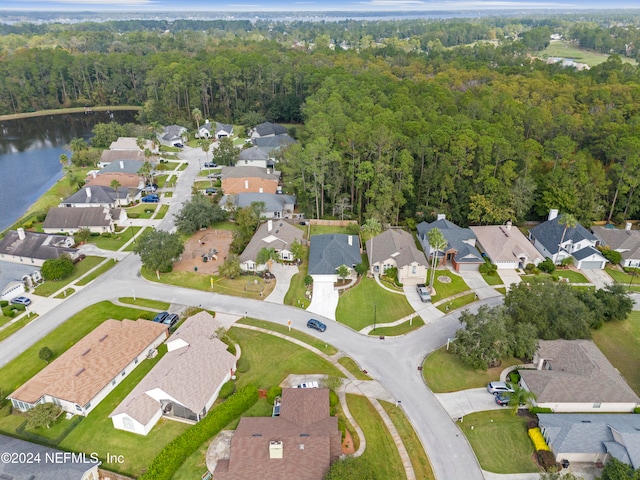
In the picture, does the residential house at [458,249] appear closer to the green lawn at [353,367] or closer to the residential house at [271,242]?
the residential house at [271,242]

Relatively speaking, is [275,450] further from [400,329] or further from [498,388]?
[400,329]

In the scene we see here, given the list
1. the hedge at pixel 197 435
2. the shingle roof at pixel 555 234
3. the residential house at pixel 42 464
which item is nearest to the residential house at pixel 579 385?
the shingle roof at pixel 555 234

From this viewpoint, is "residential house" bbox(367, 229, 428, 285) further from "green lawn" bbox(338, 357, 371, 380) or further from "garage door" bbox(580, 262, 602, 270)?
"garage door" bbox(580, 262, 602, 270)

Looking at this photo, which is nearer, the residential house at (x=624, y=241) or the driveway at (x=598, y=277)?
the driveway at (x=598, y=277)

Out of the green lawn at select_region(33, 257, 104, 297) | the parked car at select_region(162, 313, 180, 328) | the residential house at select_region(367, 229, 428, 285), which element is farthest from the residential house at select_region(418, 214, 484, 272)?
the green lawn at select_region(33, 257, 104, 297)

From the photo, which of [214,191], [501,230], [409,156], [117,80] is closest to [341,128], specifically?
[409,156]

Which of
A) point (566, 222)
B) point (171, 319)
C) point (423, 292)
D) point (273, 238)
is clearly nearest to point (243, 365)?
point (171, 319)

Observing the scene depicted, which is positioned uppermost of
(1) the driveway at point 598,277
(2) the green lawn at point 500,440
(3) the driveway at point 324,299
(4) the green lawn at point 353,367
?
(2) the green lawn at point 500,440
